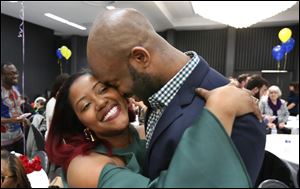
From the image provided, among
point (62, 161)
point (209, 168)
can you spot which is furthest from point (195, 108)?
point (62, 161)

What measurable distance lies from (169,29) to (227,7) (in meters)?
4.70

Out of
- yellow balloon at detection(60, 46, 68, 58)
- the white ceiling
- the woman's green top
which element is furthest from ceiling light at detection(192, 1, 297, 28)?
the woman's green top

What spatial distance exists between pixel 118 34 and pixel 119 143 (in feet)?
1.15

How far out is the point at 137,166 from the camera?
0.76 metres

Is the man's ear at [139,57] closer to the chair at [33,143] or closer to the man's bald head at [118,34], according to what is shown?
the man's bald head at [118,34]

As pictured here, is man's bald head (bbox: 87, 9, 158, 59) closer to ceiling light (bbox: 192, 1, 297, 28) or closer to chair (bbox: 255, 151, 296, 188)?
chair (bbox: 255, 151, 296, 188)

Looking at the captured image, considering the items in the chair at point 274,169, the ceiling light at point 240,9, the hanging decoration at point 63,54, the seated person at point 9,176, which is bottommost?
the chair at point 274,169

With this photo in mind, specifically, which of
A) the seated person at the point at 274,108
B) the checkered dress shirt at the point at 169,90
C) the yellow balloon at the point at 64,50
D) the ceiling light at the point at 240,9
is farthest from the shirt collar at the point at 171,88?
the seated person at the point at 274,108

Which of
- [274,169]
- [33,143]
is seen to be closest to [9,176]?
[33,143]

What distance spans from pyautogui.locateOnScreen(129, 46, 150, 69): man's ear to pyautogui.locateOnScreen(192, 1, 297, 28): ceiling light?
2.41m

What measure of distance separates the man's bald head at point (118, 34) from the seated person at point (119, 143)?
111mm

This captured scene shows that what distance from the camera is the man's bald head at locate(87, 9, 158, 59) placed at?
2.20 ft

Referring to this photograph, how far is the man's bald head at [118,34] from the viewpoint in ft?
2.20

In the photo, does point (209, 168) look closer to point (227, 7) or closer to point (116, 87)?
point (116, 87)
